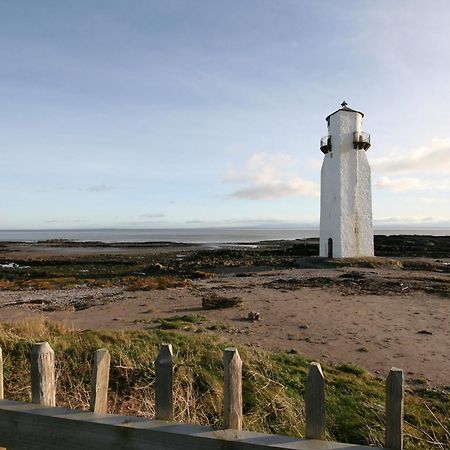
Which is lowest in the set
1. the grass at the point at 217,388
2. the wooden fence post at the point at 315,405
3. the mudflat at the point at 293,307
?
the mudflat at the point at 293,307

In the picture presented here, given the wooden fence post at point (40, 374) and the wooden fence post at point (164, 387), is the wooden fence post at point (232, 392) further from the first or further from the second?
the wooden fence post at point (40, 374)

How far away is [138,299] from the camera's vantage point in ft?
51.5

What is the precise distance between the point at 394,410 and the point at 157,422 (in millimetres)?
1018

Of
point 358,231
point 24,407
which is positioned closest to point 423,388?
point 24,407

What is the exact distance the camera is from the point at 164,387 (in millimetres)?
1806

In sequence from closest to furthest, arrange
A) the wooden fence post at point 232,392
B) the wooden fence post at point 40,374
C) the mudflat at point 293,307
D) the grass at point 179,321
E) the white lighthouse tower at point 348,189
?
the wooden fence post at point 232,392 → the wooden fence post at point 40,374 → the mudflat at point 293,307 → the grass at point 179,321 → the white lighthouse tower at point 348,189

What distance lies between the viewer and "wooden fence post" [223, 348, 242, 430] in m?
1.79

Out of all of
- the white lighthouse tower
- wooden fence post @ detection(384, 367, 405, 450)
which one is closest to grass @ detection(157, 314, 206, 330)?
wooden fence post @ detection(384, 367, 405, 450)

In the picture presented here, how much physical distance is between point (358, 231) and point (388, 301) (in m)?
11.8

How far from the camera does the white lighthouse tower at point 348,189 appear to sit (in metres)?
25.8

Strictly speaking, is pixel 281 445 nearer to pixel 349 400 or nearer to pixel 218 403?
pixel 218 403

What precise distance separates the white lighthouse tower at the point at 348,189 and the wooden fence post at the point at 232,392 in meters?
24.9

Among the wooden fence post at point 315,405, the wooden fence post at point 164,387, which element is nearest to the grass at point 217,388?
the wooden fence post at point 164,387

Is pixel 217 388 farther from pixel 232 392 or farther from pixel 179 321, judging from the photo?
pixel 179 321
